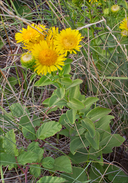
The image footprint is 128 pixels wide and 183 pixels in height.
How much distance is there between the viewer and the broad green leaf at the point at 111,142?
1.46 m

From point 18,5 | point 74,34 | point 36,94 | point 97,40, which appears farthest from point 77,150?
point 18,5

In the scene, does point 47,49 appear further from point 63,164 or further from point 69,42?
point 63,164

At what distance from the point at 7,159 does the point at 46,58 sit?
2.27 feet

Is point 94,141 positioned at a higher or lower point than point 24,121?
lower

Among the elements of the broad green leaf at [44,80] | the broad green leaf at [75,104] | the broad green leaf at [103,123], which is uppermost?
the broad green leaf at [44,80]

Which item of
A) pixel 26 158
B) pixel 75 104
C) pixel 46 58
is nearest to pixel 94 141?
pixel 75 104

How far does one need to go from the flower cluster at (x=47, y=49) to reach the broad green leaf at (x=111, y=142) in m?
0.80

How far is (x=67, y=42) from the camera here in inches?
48.5

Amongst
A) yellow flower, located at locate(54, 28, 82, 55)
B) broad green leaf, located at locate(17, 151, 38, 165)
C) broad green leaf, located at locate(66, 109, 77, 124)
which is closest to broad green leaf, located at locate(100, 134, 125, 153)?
broad green leaf, located at locate(66, 109, 77, 124)

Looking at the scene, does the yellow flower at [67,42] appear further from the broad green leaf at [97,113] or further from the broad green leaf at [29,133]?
the broad green leaf at [29,133]

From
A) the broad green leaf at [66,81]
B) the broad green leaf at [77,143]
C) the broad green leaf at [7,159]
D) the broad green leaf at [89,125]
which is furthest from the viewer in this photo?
the broad green leaf at [77,143]

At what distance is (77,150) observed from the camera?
1546 millimetres

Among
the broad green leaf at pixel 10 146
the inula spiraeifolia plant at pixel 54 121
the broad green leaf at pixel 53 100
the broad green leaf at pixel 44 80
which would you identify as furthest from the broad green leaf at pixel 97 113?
the broad green leaf at pixel 10 146

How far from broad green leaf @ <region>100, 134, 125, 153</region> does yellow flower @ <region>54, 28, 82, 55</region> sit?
82cm
